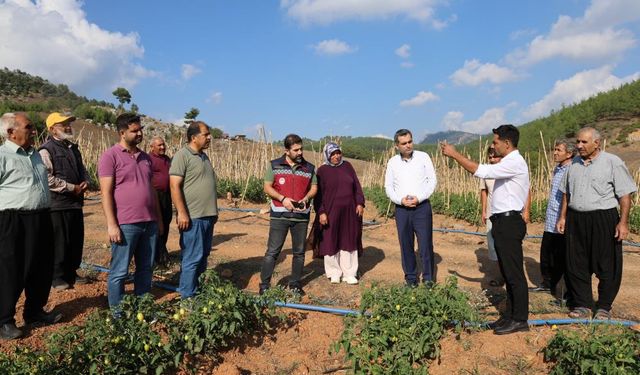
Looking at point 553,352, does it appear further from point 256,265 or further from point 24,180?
point 24,180

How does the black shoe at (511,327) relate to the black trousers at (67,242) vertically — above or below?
below

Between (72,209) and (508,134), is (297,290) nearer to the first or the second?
(72,209)

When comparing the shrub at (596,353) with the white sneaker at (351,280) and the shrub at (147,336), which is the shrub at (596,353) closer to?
the shrub at (147,336)

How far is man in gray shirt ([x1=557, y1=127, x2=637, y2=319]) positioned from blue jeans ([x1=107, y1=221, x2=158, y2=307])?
367cm

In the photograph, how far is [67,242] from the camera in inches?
159

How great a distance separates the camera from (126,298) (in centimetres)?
292

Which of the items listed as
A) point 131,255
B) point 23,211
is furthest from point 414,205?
point 23,211

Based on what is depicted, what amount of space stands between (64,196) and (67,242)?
0.45 m

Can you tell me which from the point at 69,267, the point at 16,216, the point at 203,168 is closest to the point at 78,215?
the point at 69,267

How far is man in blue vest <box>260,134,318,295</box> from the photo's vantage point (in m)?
4.18

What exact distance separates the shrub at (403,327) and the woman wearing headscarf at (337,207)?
138 centimetres

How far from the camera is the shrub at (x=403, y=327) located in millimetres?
2873

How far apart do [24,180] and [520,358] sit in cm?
389

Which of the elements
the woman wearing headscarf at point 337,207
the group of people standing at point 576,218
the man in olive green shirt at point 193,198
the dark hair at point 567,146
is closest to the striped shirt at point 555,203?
the dark hair at point 567,146
